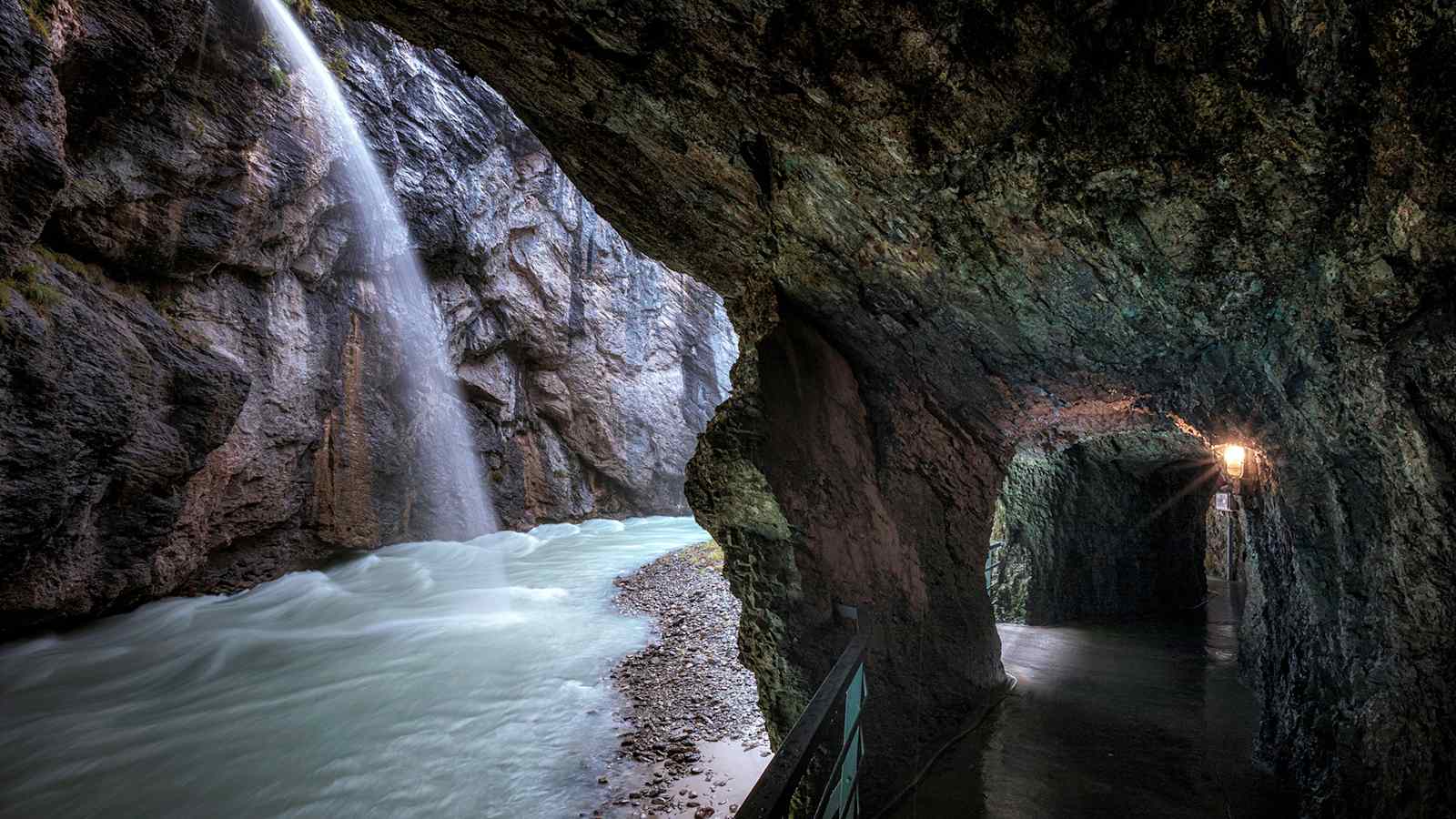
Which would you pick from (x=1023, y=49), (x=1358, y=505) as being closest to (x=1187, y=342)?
(x=1358, y=505)

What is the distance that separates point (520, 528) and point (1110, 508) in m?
18.3

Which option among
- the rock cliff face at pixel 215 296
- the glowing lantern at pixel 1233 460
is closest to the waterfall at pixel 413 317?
the rock cliff face at pixel 215 296

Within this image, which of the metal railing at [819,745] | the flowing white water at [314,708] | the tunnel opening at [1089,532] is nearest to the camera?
the metal railing at [819,745]

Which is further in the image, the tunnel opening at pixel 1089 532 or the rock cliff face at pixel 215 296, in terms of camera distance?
the tunnel opening at pixel 1089 532

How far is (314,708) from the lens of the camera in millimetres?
8156

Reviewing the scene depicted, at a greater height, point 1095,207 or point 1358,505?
point 1095,207

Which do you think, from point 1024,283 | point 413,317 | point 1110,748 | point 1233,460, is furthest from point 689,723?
point 413,317

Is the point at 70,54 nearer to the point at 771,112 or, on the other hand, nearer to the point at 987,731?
the point at 771,112

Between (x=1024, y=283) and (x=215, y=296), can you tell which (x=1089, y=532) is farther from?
(x=215, y=296)

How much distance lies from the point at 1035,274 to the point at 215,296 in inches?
534

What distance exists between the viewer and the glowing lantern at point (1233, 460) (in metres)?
4.99

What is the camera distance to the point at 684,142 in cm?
357

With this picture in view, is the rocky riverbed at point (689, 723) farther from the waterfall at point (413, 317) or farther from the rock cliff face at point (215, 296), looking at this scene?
the waterfall at point (413, 317)

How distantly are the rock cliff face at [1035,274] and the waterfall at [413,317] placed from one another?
1217 cm
